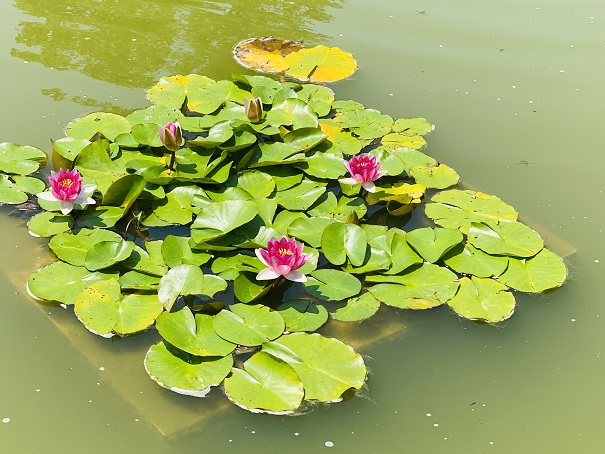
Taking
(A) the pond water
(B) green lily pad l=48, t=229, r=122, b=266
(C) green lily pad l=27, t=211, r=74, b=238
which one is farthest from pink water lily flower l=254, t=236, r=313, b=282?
(C) green lily pad l=27, t=211, r=74, b=238

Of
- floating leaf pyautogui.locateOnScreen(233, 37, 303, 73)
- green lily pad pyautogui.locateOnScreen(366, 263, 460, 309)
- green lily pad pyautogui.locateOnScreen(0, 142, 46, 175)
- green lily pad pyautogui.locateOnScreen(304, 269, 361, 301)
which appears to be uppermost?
floating leaf pyautogui.locateOnScreen(233, 37, 303, 73)

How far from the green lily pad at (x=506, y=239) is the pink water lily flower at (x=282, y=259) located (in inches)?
34.1

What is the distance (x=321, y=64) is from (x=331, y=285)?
77.9 inches

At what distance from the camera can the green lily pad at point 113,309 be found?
2496mm

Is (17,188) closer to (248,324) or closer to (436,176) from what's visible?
(248,324)

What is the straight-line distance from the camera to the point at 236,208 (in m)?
2.84

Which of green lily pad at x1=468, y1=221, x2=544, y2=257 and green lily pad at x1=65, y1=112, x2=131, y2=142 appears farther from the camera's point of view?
green lily pad at x1=65, y1=112, x2=131, y2=142

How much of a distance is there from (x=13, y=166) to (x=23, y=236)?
0.42 metres

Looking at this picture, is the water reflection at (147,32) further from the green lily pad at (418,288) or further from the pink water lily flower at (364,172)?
the green lily pad at (418,288)

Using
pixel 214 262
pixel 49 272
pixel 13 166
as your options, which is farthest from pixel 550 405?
pixel 13 166

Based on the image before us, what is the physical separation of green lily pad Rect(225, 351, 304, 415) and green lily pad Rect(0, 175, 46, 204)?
55.6 inches

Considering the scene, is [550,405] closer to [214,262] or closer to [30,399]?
[214,262]

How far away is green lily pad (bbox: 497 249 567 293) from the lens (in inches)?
111

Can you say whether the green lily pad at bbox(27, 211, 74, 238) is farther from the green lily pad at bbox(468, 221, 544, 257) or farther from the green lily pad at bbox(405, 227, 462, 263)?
the green lily pad at bbox(468, 221, 544, 257)
